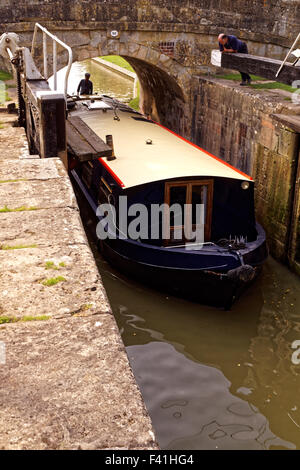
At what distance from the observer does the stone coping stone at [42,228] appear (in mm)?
3518

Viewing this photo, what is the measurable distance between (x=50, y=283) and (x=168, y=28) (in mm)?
11830

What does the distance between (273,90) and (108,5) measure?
4530mm

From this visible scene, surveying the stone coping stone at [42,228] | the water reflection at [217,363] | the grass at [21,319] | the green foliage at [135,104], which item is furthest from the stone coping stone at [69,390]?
the green foliage at [135,104]

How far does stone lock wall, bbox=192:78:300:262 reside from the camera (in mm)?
9398

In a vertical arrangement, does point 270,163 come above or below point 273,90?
below

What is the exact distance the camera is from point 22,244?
11.4 feet

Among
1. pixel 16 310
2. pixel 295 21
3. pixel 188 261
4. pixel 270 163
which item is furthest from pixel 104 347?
pixel 295 21

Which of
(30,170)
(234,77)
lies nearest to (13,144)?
(30,170)

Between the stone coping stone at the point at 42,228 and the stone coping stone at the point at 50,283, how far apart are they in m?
0.09

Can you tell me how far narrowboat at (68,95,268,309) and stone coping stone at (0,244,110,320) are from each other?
4360 mm

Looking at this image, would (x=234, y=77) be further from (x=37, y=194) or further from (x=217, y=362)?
(x=37, y=194)

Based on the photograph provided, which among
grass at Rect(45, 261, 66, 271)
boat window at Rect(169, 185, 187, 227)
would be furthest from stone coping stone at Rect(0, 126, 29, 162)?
grass at Rect(45, 261, 66, 271)

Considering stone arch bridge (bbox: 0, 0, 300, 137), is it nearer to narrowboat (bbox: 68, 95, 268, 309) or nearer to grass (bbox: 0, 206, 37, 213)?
narrowboat (bbox: 68, 95, 268, 309)

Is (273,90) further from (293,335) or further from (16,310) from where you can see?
(16,310)
